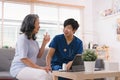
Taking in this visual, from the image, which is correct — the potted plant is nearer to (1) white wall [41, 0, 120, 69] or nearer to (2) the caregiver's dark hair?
(2) the caregiver's dark hair

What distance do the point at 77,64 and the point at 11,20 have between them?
2.99 metres

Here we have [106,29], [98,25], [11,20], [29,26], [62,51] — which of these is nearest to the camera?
[29,26]

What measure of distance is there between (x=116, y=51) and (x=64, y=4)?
177 centimetres

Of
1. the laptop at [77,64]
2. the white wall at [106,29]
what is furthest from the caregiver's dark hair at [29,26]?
the white wall at [106,29]

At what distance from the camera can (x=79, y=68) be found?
1.95 metres

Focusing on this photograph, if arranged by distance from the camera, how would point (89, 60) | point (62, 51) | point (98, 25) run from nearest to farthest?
point (89, 60) → point (62, 51) → point (98, 25)

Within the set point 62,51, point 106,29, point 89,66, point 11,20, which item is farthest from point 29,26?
point 106,29

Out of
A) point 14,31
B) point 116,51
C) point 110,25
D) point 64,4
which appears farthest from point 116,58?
point 14,31

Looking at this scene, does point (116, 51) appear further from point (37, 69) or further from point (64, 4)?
point (37, 69)

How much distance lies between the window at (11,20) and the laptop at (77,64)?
9.29 feet

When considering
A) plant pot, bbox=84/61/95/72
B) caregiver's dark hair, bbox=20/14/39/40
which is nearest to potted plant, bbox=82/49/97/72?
plant pot, bbox=84/61/95/72

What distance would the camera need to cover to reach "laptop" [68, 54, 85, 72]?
6.25ft

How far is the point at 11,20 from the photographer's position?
4516 mm

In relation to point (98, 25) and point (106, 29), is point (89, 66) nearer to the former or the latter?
point (106, 29)
